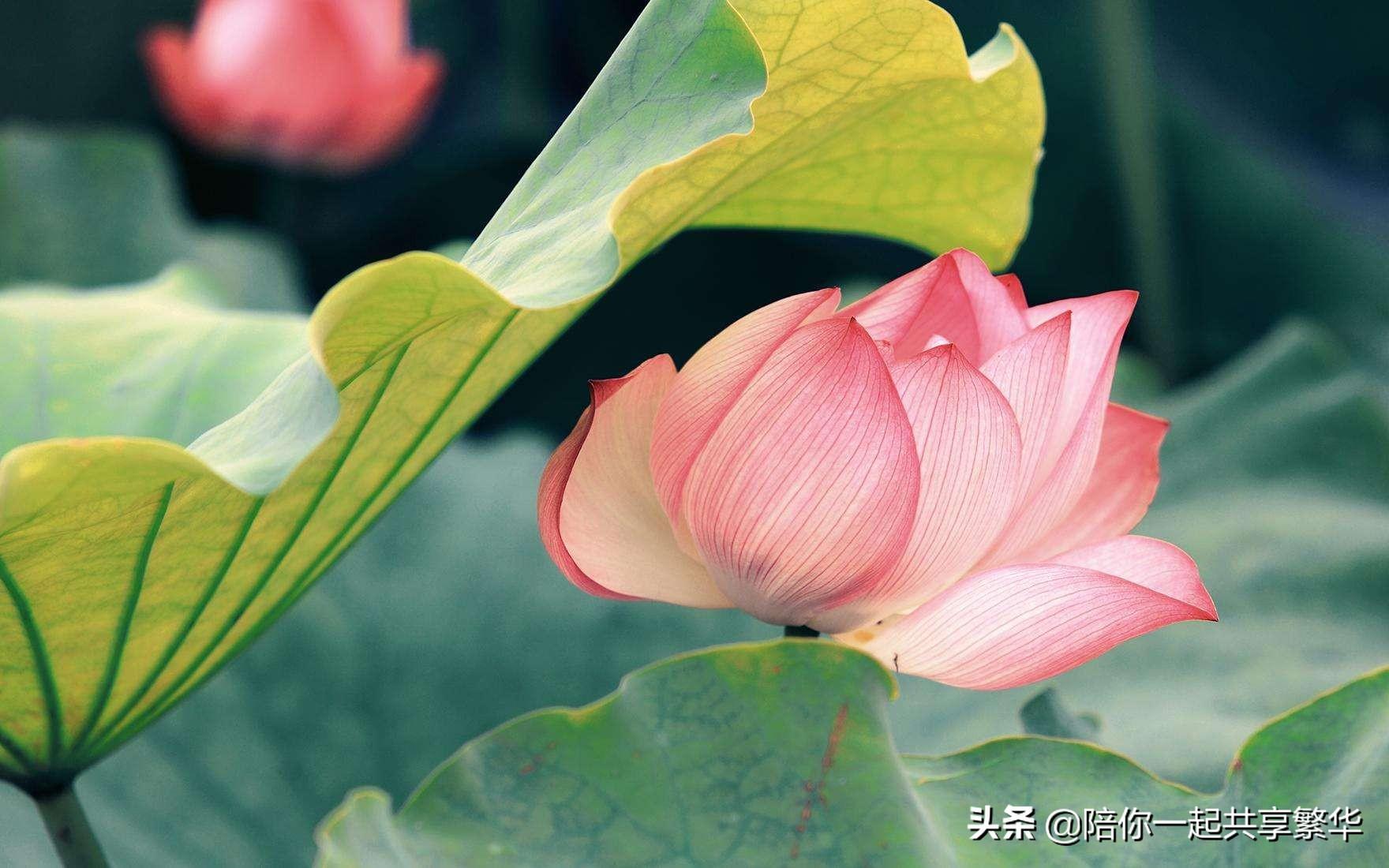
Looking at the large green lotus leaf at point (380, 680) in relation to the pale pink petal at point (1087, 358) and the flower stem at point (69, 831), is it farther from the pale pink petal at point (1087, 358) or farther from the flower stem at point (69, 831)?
the pale pink petal at point (1087, 358)

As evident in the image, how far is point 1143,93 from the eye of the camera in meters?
1.48

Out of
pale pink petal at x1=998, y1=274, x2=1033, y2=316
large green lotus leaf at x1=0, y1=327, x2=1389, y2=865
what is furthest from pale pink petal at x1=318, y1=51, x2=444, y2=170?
pale pink petal at x1=998, y1=274, x2=1033, y2=316

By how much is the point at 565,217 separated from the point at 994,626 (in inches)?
7.7

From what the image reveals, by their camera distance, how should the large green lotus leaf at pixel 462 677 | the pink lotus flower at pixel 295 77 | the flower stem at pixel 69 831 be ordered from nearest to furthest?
the flower stem at pixel 69 831, the large green lotus leaf at pixel 462 677, the pink lotus flower at pixel 295 77

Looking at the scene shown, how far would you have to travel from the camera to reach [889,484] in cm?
37

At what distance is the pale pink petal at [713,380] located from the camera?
0.39 metres

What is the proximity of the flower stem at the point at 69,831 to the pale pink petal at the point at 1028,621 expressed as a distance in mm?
312

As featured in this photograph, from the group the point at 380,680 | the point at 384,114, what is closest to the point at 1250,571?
the point at 380,680

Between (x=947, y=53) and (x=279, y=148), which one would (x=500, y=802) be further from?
(x=279, y=148)

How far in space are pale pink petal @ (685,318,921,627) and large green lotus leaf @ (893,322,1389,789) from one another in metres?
0.39

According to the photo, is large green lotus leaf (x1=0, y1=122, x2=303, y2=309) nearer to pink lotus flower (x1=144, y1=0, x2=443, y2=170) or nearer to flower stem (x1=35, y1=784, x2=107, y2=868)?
pink lotus flower (x1=144, y1=0, x2=443, y2=170)

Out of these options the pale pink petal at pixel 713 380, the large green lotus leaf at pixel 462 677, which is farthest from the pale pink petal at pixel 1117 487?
the large green lotus leaf at pixel 462 677

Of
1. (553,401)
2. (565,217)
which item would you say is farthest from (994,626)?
(553,401)

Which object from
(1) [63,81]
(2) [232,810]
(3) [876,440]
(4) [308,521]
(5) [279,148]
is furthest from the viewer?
(1) [63,81]
